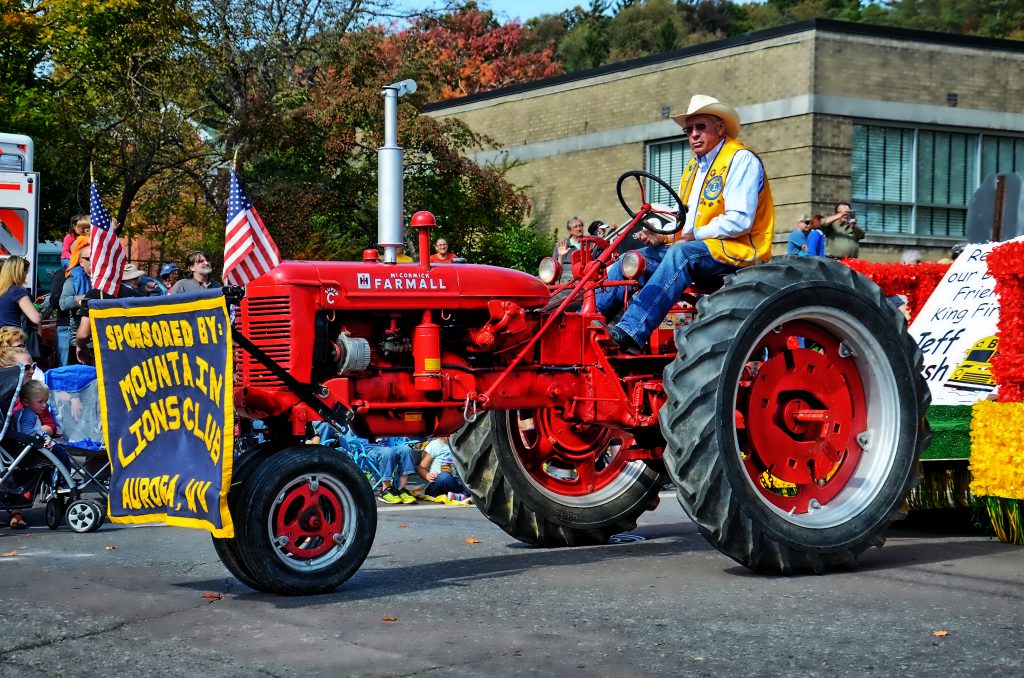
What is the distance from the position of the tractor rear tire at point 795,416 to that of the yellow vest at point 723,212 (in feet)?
0.79

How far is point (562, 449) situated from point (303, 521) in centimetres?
232

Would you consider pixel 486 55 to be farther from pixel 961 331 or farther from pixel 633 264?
pixel 633 264

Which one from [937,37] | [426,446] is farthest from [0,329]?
[937,37]

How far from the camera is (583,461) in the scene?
8703mm

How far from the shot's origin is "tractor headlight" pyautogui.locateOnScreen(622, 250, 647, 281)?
306 inches

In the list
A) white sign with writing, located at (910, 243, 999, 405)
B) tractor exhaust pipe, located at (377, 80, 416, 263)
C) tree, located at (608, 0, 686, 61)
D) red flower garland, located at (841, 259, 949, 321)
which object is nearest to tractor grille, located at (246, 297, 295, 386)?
tractor exhaust pipe, located at (377, 80, 416, 263)

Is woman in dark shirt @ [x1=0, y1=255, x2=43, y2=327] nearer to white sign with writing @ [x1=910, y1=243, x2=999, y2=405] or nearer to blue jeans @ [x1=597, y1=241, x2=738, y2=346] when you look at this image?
blue jeans @ [x1=597, y1=241, x2=738, y2=346]

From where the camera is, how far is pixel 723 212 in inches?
314

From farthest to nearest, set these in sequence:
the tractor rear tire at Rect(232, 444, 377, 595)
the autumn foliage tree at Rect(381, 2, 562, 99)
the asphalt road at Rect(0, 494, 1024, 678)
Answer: the autumn foliage tree at Rect(381, 2, 562, 99) → the tractor rear tire at Rect(232, 444, 377, 595) → the asphalt road at Rect(0, 494, 1024, 678)

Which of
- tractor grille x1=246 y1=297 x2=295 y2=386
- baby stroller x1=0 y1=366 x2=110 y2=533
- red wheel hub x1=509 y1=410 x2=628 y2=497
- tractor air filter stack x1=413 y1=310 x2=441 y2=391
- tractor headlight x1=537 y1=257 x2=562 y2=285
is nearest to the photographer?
tractor grille x1=246 y1=297 x2=295 y2=386

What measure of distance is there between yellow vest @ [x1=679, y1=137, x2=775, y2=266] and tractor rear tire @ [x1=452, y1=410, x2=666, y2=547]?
57.3 inches

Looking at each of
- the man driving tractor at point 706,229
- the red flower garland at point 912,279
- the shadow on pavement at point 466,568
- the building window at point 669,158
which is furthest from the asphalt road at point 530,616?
the building window at point 669,158

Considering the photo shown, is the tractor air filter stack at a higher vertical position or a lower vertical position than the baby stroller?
higher

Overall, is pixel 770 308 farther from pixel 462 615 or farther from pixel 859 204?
pixel 859 204
